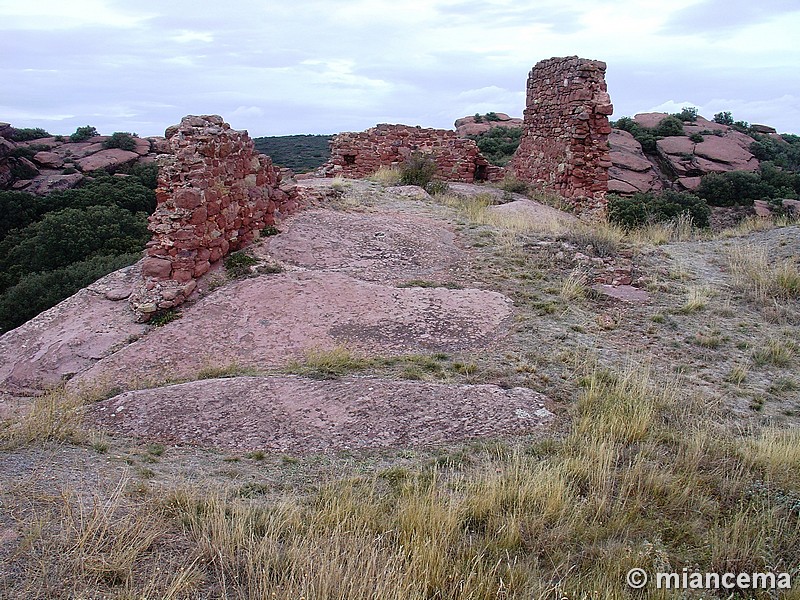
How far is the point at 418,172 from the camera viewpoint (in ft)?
43.9

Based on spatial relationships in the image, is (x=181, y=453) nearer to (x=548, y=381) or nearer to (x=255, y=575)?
(x=255, y=575)

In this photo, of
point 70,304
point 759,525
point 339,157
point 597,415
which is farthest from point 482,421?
point 339,157

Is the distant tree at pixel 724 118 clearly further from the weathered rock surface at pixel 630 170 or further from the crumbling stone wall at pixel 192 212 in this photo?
the crumbling stone wall at pixel 192 212

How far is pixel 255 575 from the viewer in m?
2.48

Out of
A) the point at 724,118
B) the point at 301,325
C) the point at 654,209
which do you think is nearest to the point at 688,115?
the point at 724,118

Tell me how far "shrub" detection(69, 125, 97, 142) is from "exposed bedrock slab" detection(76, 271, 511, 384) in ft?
116

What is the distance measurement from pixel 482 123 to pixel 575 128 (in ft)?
68.3

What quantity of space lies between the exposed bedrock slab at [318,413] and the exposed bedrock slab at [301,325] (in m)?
0.85

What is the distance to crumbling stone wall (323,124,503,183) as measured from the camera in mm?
15805

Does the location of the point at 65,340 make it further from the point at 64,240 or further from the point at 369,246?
the point at 64,240

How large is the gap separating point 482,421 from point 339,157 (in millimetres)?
12499

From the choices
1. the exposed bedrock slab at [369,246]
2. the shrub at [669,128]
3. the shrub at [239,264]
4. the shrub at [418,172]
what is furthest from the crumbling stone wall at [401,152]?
the shrub at [669,128]

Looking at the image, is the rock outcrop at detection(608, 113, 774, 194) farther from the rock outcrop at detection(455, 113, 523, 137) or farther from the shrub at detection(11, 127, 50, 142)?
the shrub at detection(11, 127, 50, 142)

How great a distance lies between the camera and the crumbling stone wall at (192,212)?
6.88 metres
